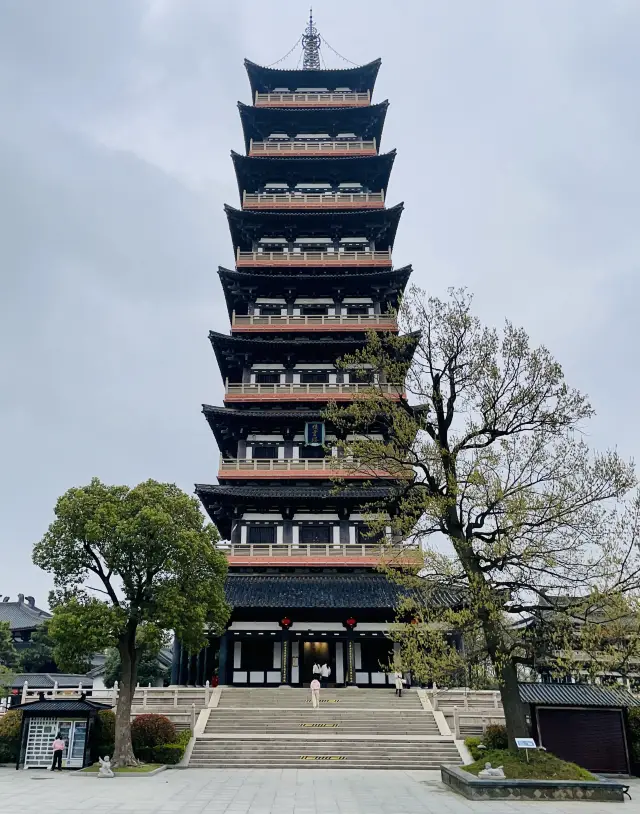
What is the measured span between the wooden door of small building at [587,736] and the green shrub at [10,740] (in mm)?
17881

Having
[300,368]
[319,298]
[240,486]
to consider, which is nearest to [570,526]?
[240,486]

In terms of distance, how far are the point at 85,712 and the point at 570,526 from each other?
16808 mm

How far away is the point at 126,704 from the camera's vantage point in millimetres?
21328

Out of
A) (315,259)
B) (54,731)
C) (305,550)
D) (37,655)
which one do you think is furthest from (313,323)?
(37,655)

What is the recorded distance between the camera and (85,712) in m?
21.9

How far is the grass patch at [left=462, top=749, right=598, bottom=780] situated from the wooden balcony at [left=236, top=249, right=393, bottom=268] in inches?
1157

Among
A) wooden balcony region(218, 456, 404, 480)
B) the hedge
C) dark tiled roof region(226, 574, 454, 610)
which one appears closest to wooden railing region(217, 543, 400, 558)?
dark tiled roof region(226, 574, 454, 610)

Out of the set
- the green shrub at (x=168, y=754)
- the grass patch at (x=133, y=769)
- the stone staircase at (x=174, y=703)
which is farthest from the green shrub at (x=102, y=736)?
the green shrub at (x=168, y=754)

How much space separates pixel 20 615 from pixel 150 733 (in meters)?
44.7

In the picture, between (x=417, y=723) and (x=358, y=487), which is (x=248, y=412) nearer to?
(x=358, y=487)

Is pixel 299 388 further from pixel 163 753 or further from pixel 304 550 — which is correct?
pixel 163 753

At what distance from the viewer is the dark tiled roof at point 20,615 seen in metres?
57.6

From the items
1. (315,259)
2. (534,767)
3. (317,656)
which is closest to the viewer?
(534,767)

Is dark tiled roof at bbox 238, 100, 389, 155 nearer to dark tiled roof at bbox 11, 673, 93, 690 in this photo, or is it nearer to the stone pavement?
dark tiled roof at bbox 11, 673, 93, 690
